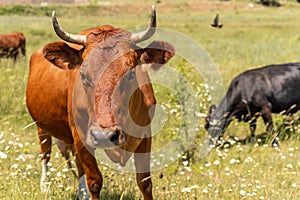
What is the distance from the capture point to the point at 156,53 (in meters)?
4.38

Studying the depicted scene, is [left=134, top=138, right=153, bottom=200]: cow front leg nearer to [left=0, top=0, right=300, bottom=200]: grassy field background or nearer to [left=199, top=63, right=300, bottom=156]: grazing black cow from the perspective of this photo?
[left=0, top=0, right=300, bottom=200]: grassy field background

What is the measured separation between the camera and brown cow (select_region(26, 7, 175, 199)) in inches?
144

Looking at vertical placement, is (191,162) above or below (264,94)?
below

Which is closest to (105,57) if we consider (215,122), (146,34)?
(146,34)

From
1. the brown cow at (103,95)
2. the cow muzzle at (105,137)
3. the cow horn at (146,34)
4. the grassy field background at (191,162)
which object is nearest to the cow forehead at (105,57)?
the brown cow at (103,95)

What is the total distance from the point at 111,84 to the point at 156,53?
813 mm

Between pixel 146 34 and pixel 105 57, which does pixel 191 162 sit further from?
pixel 105 57

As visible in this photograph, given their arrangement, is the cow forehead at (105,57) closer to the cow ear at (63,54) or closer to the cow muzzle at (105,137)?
the cow ear at (63,54)

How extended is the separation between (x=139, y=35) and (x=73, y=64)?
662 mm

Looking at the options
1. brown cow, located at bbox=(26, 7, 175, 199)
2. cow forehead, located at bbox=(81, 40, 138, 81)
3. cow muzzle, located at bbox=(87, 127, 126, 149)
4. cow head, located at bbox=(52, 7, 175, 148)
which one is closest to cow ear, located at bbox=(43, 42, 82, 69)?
brown cow, located at bbox=(26, 7, 175, 199)

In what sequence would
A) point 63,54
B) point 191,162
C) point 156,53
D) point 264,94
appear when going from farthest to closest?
point 264,94, point 191,162, point 156,53, point 63,54

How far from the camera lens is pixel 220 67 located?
14.6 meters

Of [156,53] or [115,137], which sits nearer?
[115,137]

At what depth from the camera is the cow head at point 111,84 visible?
3.56m
